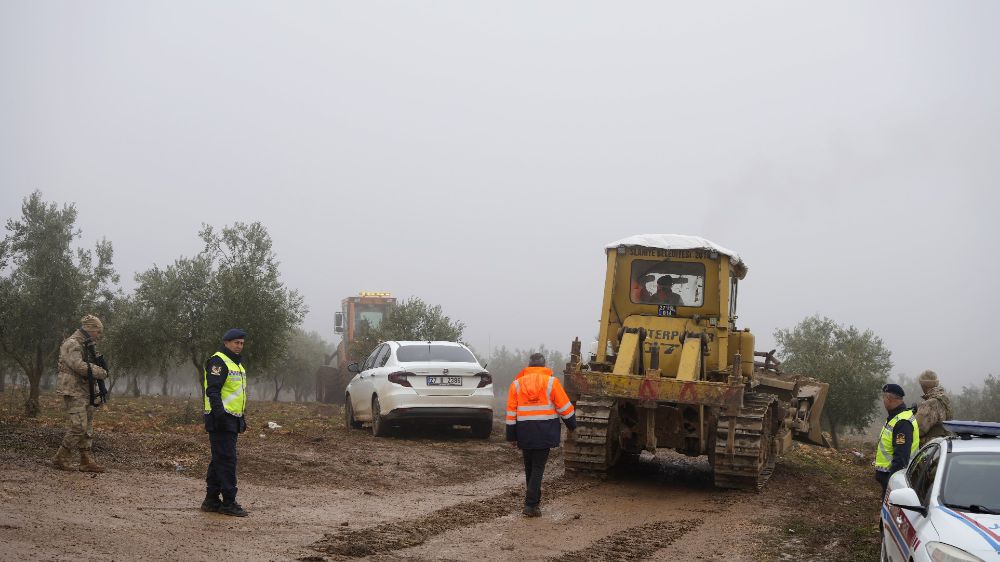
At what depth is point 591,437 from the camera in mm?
11516

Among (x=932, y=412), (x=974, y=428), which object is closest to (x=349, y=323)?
(x=932, y=412)

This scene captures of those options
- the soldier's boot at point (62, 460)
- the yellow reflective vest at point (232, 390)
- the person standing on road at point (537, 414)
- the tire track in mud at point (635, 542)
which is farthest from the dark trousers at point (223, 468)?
the tire track in mud at point (635, 542)

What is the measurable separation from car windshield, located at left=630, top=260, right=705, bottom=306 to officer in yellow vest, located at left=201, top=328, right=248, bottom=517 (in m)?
6.18

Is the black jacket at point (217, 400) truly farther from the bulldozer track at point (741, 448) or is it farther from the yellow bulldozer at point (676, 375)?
the bulldozer track at point (741, 448)

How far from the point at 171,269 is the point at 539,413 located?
60.2 ft

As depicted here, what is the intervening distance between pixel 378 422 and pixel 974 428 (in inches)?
415

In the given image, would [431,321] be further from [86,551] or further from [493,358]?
[493,358]

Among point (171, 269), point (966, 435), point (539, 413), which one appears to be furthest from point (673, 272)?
point (171, 269)

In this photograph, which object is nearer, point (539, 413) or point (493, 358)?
point (539, 413)

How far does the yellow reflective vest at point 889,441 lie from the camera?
839cm

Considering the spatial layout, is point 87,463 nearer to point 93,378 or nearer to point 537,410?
point 93,378

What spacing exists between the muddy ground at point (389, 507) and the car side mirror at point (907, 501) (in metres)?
2.08

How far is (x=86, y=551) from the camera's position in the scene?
651 cm

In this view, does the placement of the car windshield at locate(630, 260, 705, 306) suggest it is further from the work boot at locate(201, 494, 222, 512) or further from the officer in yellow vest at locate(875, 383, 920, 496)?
the work boot at locate(201, 494, 222, 512)
